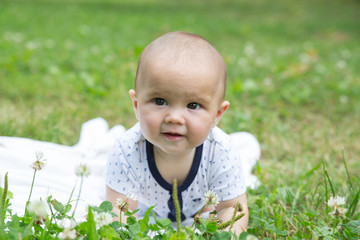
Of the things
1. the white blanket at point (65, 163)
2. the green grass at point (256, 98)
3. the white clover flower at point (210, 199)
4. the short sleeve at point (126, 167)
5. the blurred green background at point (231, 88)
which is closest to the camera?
the white clover flower at point (210, 199)

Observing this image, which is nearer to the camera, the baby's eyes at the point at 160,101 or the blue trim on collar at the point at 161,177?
the baby's eyes at the point at 160,101

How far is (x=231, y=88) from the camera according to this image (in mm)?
4383

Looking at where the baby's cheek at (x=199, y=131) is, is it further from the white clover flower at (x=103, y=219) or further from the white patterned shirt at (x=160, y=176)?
the white clover flower at (x=103, y=219)

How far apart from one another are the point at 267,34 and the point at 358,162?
7.60 m

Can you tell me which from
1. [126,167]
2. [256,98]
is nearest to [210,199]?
[126,167]

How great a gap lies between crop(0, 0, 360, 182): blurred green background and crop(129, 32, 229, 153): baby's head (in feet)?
3.24

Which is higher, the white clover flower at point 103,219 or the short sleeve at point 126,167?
A: the short sleeve at point 126,167

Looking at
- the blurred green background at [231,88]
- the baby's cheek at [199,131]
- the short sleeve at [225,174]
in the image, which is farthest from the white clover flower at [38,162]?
the blurred green background at [231,88]

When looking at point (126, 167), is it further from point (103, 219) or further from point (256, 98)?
point (256, 98)

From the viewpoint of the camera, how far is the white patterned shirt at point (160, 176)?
1921 millimetres

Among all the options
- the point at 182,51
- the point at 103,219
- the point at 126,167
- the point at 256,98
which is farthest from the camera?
the point at 256,98

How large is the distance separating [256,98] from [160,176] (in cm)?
244

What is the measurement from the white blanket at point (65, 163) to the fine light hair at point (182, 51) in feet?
2.80

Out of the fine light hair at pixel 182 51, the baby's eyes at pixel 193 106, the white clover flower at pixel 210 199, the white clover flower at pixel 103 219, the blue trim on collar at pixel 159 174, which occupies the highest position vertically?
the fine light hair at pixel 182 51
